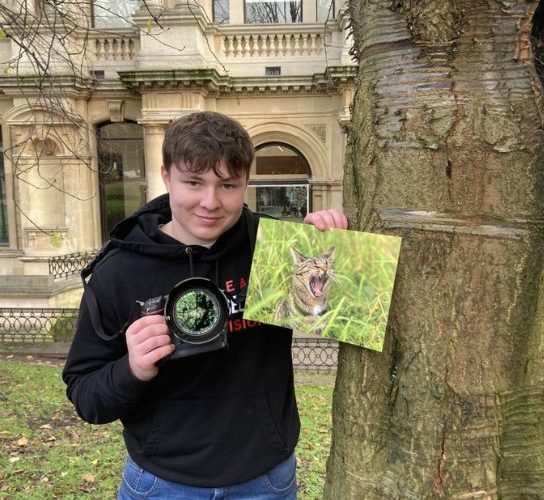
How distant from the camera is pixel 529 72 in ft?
3.99

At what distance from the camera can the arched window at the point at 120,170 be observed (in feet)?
46.3

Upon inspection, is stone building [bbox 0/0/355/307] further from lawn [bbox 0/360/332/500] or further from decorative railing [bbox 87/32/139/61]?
lawn [bbox 0/360/332/500]

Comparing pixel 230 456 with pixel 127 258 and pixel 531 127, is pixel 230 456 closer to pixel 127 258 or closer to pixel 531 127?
pixel 127 258

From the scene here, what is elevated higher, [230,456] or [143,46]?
[143,46]

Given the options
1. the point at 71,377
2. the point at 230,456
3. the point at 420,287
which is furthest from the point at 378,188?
the point at 71,377

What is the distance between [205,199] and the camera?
1500mm

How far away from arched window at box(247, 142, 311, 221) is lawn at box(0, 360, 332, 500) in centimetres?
811

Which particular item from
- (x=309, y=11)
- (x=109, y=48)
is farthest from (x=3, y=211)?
(x=309, y=11)

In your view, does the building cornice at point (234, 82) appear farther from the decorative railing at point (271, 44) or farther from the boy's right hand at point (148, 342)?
the boy's right hand at point (148, 342)

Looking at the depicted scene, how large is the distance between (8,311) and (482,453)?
395 inches

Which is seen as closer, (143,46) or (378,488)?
(378,488)

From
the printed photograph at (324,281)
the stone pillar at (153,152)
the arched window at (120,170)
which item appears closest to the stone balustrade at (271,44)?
the stone pillar at (153,152)

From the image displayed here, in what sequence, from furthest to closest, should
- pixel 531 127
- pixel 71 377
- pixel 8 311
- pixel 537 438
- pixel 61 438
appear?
pixel 8 311 → pixel 61 438 → pixel 71 377 → pixel 537 438 → pixel 531 127

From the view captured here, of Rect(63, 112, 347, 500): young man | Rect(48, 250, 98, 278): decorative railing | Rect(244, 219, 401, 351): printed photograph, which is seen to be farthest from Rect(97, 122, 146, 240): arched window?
Rect(244, 219, 401, 351): printed photograph
